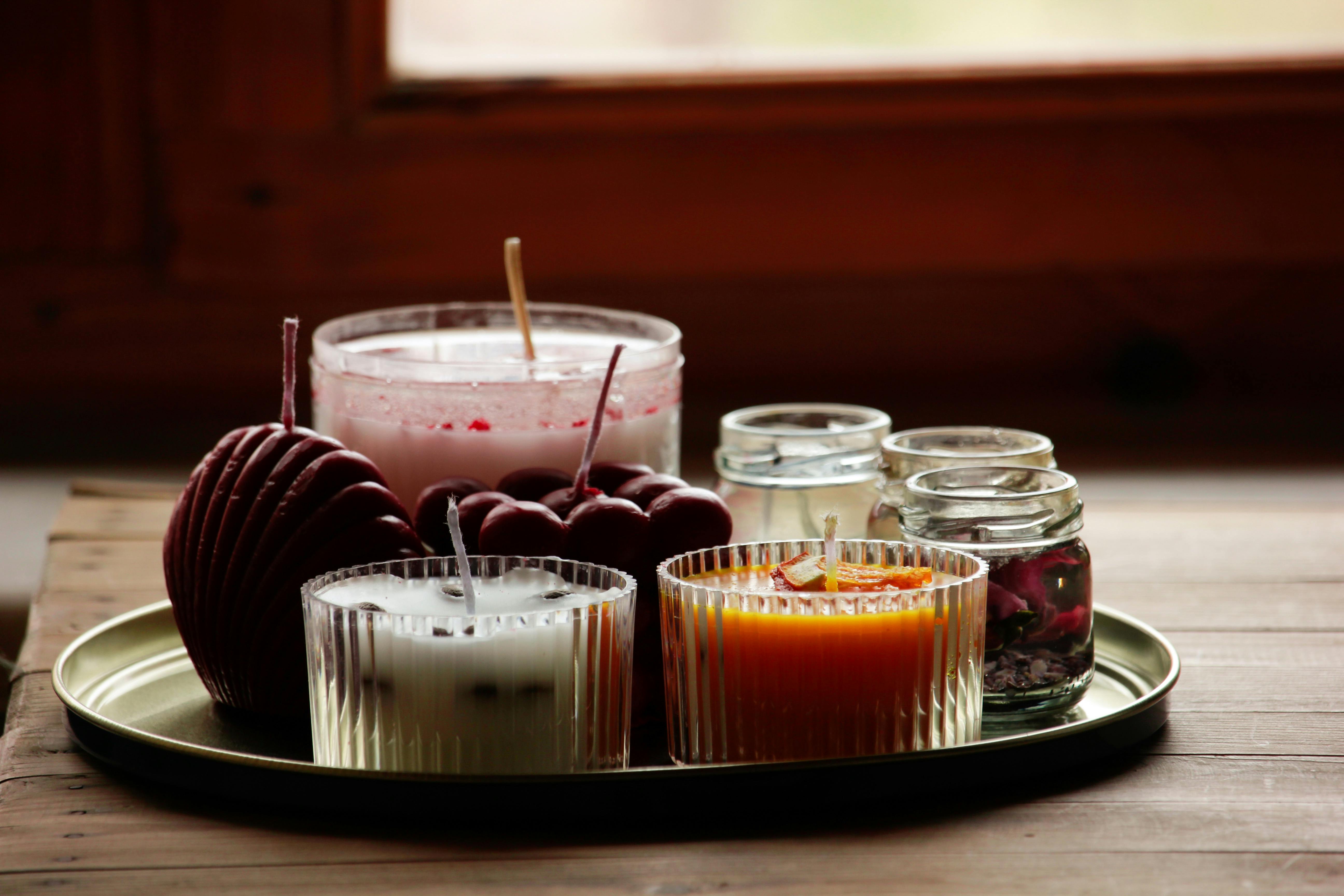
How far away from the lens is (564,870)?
1.58 ft

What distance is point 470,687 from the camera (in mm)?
521

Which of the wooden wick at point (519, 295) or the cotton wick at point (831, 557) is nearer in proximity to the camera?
the cotton wick at point (831, 557)

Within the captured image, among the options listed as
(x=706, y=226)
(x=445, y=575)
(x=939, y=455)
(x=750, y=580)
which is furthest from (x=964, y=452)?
(x=706, y=226)

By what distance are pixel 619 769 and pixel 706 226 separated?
118 centimetres

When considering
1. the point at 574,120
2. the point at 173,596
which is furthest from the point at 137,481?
the point at 173,596

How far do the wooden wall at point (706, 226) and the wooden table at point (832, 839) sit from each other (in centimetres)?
93

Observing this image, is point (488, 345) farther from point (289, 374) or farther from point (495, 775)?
point (495, 775)

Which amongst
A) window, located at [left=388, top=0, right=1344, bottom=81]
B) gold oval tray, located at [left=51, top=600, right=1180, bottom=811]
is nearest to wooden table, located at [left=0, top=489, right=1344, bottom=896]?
gold oval tray, located at [left=51, top=600, right=1180, bottom=811]

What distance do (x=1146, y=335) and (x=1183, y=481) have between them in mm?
376

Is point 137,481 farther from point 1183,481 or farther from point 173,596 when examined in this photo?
point 1183,481

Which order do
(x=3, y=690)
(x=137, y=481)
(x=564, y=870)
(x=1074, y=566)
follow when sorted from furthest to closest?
(x=137, y=481) < (x=3, y=690) < (x=1074, y=566) < (x=564, y=870)

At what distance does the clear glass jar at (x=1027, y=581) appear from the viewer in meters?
0.61

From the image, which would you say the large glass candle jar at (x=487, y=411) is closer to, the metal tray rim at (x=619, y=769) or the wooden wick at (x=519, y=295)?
the wooden wick at (x=519, y=295)

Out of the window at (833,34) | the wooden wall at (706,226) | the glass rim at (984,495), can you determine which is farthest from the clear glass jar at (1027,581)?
the window at (833,34)
